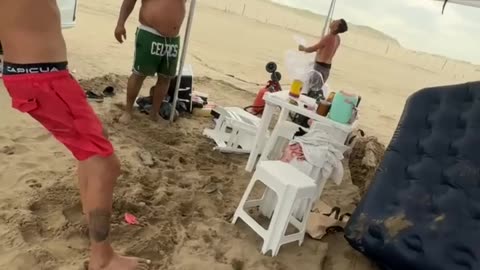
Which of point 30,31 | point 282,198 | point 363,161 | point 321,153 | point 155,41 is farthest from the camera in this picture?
point 363,161

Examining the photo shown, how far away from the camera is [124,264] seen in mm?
2383

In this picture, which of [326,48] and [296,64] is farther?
[326,48]

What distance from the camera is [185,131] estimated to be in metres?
4.71

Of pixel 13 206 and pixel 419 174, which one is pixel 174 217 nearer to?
pixel 13 206

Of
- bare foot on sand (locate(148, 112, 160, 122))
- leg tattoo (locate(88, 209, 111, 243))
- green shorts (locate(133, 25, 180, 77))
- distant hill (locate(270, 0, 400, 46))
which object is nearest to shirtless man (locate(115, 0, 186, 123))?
green shorts (locate(133, 25, 180, 77))

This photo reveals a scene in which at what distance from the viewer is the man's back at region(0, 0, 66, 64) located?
1.94 metres

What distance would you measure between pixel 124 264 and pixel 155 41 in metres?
2.46

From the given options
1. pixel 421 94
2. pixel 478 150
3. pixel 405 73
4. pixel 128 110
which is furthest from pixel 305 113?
pixel 405 73

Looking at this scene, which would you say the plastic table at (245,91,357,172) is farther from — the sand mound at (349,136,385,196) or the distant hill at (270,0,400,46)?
the distant hill at (270,0,400,46)

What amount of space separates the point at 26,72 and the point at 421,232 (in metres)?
2.16

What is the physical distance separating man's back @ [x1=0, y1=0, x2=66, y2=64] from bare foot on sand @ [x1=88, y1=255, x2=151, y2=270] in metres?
0.96

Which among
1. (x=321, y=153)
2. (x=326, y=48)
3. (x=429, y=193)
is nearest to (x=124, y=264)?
(x=321, y=153)

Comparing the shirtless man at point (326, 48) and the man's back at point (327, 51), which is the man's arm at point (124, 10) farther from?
the man's back at point (327, 51)

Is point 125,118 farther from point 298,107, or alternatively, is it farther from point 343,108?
point 343,108
